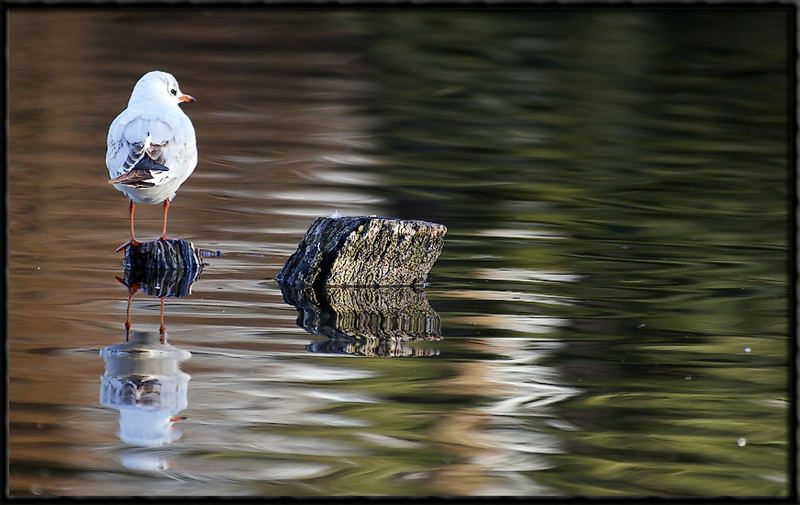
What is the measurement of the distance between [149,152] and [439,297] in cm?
190

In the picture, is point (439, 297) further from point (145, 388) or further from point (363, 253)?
point (145, 388)

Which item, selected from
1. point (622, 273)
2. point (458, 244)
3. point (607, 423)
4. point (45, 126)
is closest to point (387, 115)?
point (45, 126)

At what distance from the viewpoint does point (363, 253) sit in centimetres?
761

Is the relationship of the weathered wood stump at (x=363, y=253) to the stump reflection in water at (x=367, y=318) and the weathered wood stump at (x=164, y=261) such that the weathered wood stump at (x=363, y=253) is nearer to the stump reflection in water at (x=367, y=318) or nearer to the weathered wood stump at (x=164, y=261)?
the stump reflection in water at (x=367, y=318)

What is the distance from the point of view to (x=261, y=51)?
22.0 meters

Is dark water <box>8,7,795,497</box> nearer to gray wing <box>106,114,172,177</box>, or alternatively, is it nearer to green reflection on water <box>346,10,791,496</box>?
green reflection on water <box>346,10,791,496</box>

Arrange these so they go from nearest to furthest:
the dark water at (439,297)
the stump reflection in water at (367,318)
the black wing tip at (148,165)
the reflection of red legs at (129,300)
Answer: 1. the dark water at (439,297)
2. the stump reflection in water at (367,318)
3. the reflection of red legs at (129,300)
4. the black wing tip at (148,165)

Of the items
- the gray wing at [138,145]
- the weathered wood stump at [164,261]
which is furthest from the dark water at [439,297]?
the gray wing at [138,145]

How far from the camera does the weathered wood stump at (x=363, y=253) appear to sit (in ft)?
24.7

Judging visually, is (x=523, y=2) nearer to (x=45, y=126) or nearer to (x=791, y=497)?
(x=791, y=497)

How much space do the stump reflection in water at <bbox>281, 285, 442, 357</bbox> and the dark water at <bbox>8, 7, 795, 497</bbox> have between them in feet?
0.18

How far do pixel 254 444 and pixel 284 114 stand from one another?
11.4 m

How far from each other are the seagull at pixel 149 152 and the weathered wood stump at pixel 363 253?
90cm

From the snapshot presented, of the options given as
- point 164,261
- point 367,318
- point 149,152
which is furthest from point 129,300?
point 367,318
